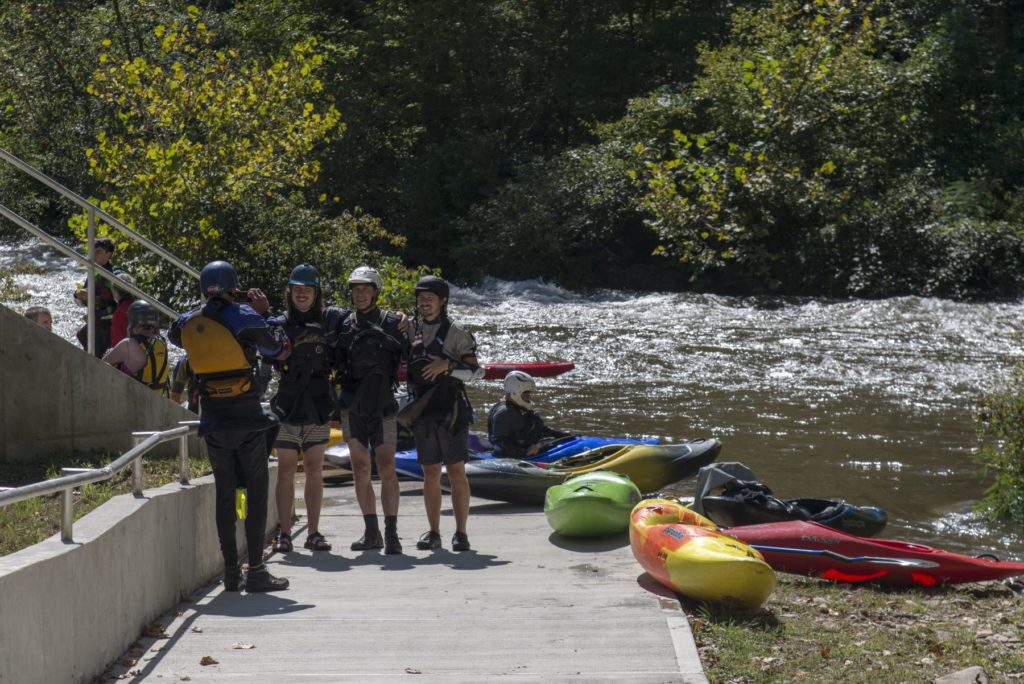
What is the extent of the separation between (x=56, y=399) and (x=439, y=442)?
250 cm

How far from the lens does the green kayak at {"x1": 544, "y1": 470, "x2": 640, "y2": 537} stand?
8211mm

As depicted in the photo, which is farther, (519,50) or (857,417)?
(519,50)

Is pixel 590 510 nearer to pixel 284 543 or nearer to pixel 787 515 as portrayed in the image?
pixel 787 515

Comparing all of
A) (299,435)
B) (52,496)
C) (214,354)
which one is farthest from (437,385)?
(52,496)

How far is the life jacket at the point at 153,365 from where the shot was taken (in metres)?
9.34

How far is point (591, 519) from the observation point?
8.23 metres

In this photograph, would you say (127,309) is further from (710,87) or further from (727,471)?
(710,87)

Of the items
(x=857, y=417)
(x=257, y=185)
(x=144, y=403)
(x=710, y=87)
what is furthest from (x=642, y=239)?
(x=144, y=403)

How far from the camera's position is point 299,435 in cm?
763

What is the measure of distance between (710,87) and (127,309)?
19971 mm

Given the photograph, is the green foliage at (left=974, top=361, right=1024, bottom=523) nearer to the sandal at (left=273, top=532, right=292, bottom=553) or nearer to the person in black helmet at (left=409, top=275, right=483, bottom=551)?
the person in black helmet at (left=409, top=275, right=483, bottom=551)

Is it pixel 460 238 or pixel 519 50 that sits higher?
pixel 519 50

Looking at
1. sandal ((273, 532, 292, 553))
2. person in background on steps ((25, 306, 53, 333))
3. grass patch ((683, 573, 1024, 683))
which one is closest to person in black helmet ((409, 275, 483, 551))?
sandal ((273, 532, 292, 553))

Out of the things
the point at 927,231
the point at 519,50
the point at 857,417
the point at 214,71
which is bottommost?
the point at 857,417
